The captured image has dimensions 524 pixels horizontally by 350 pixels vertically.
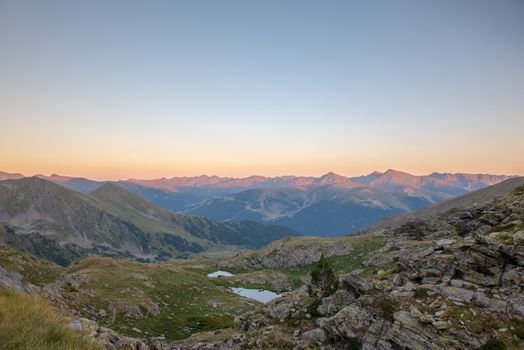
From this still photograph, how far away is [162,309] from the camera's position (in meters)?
52.0

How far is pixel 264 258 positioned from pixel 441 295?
8872 cm

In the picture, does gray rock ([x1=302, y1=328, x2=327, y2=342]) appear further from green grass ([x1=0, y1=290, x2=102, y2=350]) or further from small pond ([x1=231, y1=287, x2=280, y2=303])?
small pond ([x1=231, y1=287, x2=280, y2=303])

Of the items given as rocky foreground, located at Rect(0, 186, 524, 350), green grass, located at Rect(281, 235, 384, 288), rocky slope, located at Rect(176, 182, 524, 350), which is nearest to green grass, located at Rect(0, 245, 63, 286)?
rocky foreground, located at Rect(0, 186, 524, 350)

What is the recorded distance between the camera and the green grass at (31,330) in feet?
31.3

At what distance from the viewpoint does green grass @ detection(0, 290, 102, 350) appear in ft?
31.3

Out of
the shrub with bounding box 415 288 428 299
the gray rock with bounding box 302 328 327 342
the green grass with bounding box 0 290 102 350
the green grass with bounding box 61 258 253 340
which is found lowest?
the green grass with bounding box 61 258 253 340

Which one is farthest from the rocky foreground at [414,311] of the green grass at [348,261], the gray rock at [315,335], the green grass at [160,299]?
the green grass at [348,261]

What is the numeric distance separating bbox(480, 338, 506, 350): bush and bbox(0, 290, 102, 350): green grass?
19515 millimetres

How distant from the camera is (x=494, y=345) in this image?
19078mm

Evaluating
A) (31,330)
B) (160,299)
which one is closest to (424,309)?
(31,330)

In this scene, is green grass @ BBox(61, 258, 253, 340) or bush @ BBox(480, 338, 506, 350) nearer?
bush @ BBox(480, 338, 506, 350)

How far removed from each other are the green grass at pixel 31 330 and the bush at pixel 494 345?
768 inches

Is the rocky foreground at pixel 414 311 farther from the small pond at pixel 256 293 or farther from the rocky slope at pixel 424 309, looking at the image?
the small pond at pixel 256 293

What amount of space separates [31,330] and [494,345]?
21.6 m
